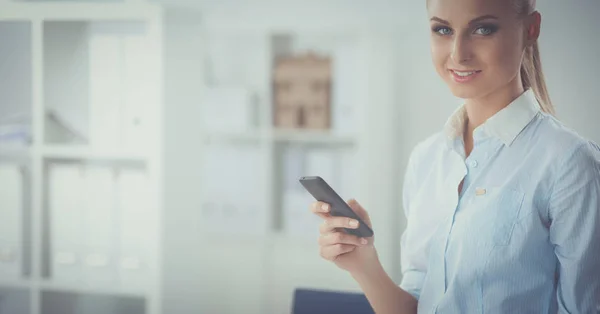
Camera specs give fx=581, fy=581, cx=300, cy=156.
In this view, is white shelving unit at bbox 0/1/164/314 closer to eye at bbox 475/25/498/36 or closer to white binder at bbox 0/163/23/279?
white binder at bbox 0/163/23/279

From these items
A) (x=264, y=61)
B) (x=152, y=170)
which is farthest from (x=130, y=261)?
(x=264, y=61)

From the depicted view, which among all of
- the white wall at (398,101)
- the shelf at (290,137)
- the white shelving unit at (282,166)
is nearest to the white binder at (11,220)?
the white wall at (398,101)

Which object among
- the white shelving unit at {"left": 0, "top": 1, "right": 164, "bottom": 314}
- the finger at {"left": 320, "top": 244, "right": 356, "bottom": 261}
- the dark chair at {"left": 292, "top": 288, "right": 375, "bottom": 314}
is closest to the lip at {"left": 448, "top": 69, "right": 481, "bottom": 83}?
the finger at {"left": 320, "top": 244, "right": 356, "bottom": 261}

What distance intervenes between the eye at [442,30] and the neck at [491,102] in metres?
0.13

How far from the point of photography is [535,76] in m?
0.99

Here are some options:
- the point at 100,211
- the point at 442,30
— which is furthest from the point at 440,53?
the point at 100,211

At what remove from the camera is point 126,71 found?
2080 millimetres

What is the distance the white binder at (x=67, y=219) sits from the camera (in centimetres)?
213

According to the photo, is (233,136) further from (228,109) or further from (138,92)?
(138,92)

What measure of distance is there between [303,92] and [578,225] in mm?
1930

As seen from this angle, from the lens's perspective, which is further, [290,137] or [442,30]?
[290,137]

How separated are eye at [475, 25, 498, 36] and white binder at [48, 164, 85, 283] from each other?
5.38 ft

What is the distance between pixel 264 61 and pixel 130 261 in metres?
1.13

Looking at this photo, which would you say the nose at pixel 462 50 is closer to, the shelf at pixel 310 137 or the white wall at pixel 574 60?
the shelf at pixel 310 137
